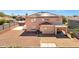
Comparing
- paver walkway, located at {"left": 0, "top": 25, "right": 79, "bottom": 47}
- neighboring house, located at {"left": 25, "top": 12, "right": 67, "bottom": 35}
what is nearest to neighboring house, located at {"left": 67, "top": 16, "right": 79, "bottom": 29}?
neighboring house, located at {"left": 25, "top": 12, "right": 67, "bottom": 35}

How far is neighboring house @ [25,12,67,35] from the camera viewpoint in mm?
3395

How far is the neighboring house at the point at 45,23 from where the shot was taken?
11.1ft

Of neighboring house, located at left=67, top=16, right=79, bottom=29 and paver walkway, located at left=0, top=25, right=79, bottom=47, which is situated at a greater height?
neighboring house, located at left=67, top=16, right=79, bottom=29

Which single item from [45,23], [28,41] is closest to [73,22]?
[45,23]

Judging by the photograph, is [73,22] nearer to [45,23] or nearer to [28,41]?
[45,23]

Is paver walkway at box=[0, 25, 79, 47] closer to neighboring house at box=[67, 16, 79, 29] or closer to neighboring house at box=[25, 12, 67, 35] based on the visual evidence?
neighboring house at box=[25, 12, 67, 35]

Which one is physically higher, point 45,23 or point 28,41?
point 45,23

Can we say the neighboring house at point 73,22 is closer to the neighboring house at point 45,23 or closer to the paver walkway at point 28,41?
the neighboring house at point 45,23

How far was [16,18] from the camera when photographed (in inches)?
138

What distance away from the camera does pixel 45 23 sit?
3.41 m

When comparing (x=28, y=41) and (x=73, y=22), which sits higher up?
(x=73, y=22)
